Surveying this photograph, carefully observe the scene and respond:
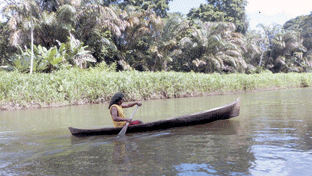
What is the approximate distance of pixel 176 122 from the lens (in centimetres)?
586

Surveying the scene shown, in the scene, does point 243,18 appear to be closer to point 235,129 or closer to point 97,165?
point 235,129

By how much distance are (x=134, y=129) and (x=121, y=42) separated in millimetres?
15911

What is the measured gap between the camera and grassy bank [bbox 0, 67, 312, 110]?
11.3m

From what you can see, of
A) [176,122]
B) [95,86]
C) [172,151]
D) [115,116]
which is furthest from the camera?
[95,86]

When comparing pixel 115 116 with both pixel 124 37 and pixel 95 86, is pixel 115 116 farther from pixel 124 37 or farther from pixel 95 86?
pixel 124 37

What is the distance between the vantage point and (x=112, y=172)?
3.38 m

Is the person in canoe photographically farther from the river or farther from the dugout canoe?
A: the river

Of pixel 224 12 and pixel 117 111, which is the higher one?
pixel 224 12

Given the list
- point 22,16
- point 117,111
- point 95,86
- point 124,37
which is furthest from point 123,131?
point 124,37

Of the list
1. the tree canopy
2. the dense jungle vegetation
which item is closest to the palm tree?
the dense jungle vegetation

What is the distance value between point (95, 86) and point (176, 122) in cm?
777

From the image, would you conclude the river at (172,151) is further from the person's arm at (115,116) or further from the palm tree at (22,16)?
the palm tree at (22,16)

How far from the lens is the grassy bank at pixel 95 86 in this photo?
37.1ft

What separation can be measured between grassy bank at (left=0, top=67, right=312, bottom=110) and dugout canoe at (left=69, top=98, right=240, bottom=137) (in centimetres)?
692
